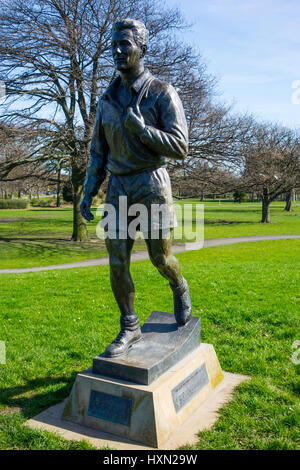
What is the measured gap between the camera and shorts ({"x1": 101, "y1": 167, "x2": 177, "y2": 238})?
12.1 ft

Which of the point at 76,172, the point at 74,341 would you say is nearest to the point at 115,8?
the point at 76,172

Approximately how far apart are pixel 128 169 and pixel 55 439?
2.30 metres

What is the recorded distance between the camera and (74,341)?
5.62 metres

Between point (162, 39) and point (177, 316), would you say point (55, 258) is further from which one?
point (177, 316)

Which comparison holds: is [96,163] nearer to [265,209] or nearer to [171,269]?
[171,269]

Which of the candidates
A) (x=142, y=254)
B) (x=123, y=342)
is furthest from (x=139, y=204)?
(x=142, y=254)

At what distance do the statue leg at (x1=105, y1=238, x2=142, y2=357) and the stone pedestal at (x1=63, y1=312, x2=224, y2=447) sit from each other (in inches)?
3.6

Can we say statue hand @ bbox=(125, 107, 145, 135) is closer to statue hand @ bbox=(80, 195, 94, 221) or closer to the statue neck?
the statue neck

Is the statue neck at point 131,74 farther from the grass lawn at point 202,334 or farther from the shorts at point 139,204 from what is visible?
the grass lawn at point 202,334

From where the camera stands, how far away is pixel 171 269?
157 inches

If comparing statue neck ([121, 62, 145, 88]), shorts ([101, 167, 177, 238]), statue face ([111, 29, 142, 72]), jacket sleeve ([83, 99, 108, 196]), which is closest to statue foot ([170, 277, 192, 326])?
shorts ([101, 167, 177, 238])

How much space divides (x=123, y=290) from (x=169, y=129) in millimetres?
1489

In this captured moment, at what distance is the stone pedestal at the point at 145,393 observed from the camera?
3.33 m

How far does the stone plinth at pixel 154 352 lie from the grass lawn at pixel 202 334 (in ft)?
1.99
